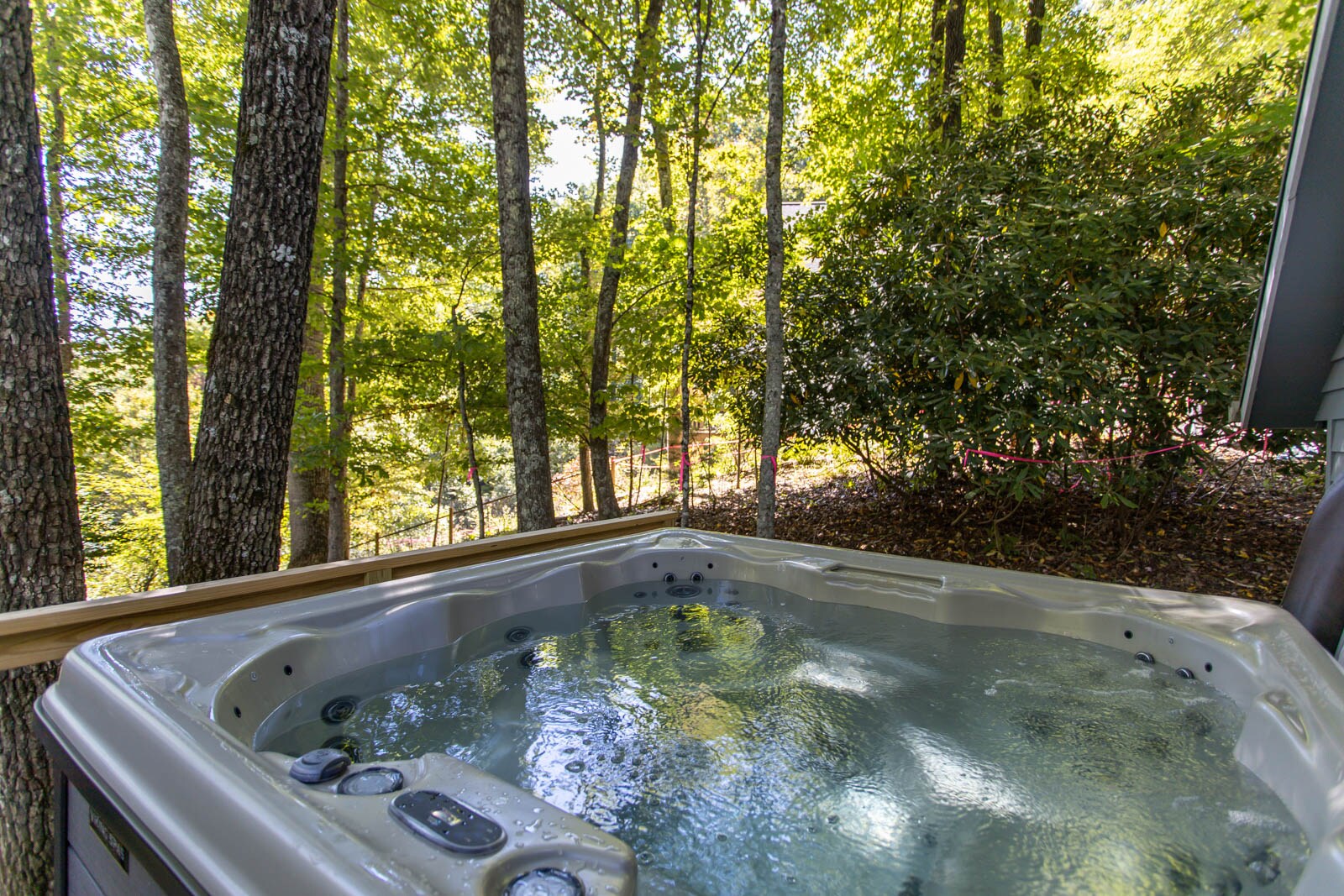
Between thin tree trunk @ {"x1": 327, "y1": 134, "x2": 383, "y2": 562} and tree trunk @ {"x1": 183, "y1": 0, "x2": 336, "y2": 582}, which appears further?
thin tree trunk @ {"x1": 327, "y1": 134, "x2": 383, "y2": 562}

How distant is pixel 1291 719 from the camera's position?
1269 millimetres

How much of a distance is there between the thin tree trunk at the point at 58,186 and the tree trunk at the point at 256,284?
10.5 feet

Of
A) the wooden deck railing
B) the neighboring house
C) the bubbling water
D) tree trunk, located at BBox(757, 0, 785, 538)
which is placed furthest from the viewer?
tree trunk, located at BBox(757, 0, 785, 538)

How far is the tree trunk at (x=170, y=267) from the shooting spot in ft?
9.24

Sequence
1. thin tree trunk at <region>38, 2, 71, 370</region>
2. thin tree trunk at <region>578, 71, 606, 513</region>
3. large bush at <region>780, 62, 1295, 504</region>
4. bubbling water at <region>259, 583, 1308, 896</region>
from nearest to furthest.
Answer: bubbling water at <region>259, 583, 1308, 896</region> → large bush at <region>780, 62, 1295, 504</region> → thin tree trunk at <region>38, 2, 71, 370</region> → thin tree trunk at <region>578, 71, 606, 513</region>

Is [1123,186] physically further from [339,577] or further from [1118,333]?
[339,577]

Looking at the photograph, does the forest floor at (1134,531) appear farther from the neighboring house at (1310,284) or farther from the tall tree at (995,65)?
the tall tree at (995,65)

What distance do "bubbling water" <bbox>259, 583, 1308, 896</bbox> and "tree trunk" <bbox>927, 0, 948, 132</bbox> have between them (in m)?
3.73

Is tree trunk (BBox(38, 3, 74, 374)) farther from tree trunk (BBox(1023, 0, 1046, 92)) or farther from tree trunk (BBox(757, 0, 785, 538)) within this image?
tree trunk (BBox(1023, 0, 1046, 92))

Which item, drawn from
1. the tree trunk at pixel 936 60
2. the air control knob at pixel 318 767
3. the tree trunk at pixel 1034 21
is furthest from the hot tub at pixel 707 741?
the tree trunk at pixel 1034 21

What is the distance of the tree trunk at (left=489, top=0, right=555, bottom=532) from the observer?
3330mm

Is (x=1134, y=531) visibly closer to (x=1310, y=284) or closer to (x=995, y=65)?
(x=1310, y=284)

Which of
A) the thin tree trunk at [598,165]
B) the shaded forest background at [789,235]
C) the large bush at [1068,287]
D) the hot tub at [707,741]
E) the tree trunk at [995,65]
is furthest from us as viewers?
the thin tree trunk at [598,165]

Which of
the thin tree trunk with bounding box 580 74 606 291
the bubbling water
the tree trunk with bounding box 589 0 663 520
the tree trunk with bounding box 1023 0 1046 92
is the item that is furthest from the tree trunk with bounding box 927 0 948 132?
the bubbling water
